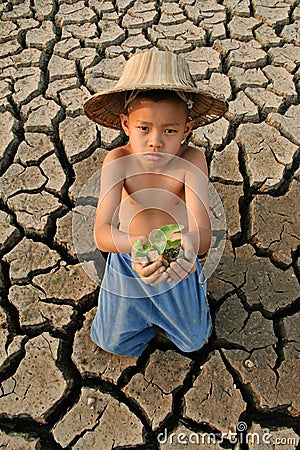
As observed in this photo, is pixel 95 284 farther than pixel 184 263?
Yes

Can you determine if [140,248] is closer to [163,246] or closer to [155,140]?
[163,246]

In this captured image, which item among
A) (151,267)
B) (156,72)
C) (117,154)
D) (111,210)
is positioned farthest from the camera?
(117,154)

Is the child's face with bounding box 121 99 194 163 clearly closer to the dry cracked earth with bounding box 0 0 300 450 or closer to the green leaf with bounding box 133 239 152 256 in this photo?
the green leaf with bounding box 133 239 152 256

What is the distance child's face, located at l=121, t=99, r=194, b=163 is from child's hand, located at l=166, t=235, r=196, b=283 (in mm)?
347

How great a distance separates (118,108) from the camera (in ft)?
6.77

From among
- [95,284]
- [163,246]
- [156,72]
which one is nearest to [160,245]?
[163,246]

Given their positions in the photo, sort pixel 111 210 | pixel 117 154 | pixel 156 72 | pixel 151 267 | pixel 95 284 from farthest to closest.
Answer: pixel 95 284 < pixel 117 154 < pixel 111 210 < pixel 156 72 < pixel 151 267

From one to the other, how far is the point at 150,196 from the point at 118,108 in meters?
0.36

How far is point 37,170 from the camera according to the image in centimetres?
303

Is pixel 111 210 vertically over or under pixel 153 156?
under

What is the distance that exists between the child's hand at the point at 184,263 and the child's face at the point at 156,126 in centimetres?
35

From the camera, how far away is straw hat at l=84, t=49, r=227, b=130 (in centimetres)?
179

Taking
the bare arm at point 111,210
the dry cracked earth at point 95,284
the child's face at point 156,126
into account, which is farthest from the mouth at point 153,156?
the dry cracked earth at point 95,284

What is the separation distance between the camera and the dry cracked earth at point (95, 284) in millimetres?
2084
